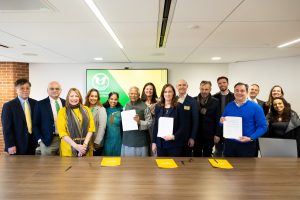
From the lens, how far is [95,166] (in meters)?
1.94

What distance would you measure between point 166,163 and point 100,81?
191 inches

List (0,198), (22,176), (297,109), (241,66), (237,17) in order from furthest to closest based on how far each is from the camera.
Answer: (241,66), (297,109), (237,17), (22,176), (0,198)

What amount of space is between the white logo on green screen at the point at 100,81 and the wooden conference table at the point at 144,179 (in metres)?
4.41

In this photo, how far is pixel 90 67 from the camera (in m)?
6.61

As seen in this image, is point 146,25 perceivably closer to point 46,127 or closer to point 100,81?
point 46,127

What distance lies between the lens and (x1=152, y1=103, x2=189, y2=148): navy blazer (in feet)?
8.79

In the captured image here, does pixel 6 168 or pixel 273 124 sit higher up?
pixel 273 124

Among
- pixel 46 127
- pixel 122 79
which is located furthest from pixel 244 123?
pixel 122 79

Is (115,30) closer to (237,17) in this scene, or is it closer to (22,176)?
(237,17)

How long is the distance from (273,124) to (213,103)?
0.83m

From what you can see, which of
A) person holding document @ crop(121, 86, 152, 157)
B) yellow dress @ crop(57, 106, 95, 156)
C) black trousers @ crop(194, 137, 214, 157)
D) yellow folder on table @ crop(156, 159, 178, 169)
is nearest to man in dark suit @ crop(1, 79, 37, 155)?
yellow dress @ crop(57, 106, 95, 156)

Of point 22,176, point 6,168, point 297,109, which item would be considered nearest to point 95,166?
point 22,176

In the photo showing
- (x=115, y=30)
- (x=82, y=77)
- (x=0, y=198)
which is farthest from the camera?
(x=82, y=77)

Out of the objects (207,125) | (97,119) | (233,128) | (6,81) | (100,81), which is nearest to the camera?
(233,128)
